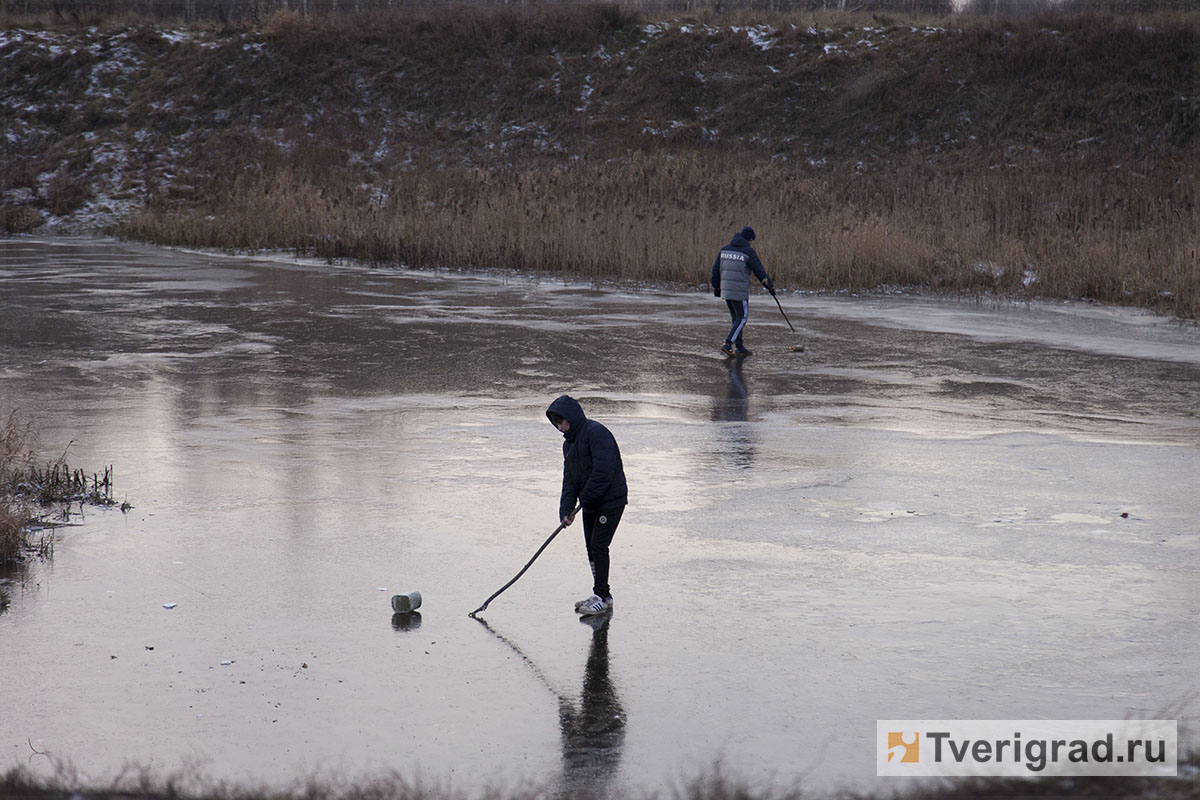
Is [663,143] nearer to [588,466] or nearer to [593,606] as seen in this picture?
[588,466]

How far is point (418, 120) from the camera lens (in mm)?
53094

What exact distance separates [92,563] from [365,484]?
2.50m

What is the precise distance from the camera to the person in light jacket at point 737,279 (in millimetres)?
17516

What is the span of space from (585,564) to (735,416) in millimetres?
5140

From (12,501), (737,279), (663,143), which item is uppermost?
(663,143)

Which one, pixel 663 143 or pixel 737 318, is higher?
pixel 663 143

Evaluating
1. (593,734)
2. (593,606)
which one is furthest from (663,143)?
(593,734)

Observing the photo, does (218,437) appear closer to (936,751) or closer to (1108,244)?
(936,751)

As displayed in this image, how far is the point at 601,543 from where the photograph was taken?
25.1 ft

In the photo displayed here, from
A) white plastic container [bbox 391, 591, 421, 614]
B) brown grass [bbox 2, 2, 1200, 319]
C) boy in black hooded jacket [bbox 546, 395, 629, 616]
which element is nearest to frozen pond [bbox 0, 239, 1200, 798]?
white plastic container [bbox 391, 591, 421, 614]

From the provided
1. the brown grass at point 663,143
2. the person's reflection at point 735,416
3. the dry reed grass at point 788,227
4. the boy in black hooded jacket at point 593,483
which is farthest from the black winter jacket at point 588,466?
the dry reed grass at point 788,227

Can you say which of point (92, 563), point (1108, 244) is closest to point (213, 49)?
point (1108, 244)

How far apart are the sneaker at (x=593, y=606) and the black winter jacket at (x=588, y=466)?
536 mm

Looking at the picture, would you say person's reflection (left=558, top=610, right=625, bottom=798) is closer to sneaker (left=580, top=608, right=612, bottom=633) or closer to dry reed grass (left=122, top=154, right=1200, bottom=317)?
sneaker (left=580, top=608, right=612, bottom=633)
